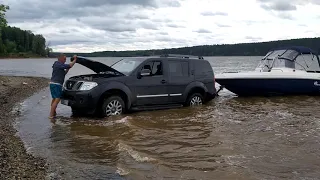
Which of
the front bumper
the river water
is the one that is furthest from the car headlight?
the river water

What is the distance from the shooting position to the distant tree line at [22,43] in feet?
456

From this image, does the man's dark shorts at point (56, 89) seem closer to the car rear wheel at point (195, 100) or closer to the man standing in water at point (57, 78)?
the man standing in water at point (57, 78)

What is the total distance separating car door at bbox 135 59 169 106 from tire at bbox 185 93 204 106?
0.99 metres

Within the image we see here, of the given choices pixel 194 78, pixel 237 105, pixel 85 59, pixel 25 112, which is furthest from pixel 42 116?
pixel 237 105

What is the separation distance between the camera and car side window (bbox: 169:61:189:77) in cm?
1249

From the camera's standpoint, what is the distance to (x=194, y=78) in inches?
512

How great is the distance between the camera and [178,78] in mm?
12594

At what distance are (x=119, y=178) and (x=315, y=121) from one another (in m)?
7.66

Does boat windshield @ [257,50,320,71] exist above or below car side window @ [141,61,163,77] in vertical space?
above

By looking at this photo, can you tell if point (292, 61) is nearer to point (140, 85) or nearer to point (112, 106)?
point (140, 85)

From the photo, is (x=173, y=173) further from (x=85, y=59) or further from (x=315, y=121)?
(x=315, y=121)

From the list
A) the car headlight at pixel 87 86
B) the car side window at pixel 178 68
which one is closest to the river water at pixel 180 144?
the car headlight at pixel 87 86

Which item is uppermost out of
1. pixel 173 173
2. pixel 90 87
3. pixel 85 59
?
pixel 85 59

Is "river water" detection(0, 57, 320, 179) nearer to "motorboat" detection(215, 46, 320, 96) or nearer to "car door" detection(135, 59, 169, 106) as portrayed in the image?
"car door" detection(135, 59, 169, 106)
